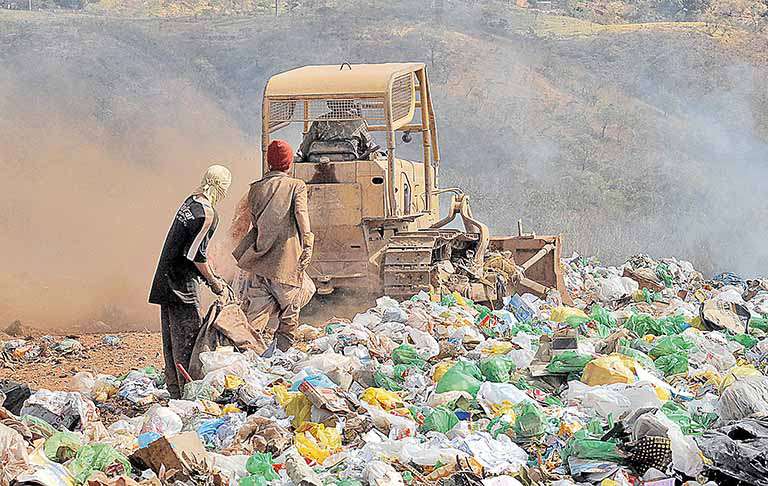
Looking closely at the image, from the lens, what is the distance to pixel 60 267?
12477mm

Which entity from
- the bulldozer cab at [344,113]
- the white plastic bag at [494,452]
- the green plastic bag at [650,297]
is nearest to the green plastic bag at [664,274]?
the green plastic bag at [650,297]

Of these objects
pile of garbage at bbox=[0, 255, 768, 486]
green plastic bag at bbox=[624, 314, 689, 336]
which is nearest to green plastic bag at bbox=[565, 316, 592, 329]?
pile of garbage at bbox=[0, 255, 768, 486]

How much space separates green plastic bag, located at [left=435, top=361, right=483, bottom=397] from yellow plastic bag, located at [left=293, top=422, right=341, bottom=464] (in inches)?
36.4

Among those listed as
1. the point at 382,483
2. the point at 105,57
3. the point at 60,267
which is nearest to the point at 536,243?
the point at 60,267

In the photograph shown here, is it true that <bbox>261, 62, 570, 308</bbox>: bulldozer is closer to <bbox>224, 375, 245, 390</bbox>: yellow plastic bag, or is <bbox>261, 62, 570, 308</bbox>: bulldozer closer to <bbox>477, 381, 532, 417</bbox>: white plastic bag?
<bbox>224, 375, 245, 390</bbox>: yellow plastic bag

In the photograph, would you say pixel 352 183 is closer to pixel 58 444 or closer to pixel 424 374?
pixel 424 374

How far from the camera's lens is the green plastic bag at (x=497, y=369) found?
6062 mm

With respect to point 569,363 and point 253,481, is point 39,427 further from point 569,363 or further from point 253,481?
point 569,363

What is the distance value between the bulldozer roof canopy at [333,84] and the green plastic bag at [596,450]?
599 cm

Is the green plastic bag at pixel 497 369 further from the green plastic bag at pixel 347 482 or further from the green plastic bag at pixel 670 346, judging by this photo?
the green plastic bag at pixel 347 482

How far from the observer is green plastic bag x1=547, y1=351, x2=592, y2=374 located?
6207 mm

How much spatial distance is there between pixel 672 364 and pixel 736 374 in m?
0.51

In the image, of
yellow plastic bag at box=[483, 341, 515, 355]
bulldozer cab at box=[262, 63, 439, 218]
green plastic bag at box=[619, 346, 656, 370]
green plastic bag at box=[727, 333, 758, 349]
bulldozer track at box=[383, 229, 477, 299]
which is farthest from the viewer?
bulldozer cab at box=[262, 63, 439, 218]

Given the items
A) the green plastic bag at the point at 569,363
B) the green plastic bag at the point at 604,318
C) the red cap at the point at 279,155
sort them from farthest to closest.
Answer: the green plastic bag at the point at 604,318
the red cap at the point at 279,155
the green plastic bag at the point at 569,363
